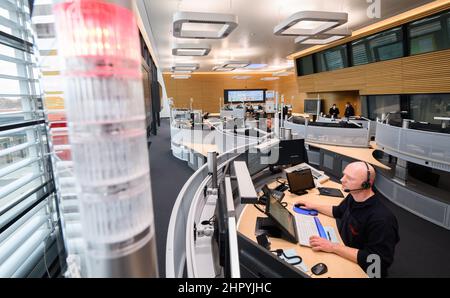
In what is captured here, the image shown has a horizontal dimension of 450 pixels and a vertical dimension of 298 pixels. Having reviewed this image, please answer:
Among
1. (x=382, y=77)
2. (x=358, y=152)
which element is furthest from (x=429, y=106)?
(x=358, y=152)

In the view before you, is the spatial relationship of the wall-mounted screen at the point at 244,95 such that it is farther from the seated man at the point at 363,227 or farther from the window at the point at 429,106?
the seated man at the point at 363,227

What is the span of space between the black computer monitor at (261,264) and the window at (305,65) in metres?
10.6

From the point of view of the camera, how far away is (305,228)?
1814mm

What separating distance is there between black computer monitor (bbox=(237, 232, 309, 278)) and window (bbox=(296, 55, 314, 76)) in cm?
1062

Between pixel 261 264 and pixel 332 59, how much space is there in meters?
9.80

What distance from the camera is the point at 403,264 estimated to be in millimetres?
2436

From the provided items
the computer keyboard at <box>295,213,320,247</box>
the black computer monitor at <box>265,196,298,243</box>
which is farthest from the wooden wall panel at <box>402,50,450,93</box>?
the black computer monitor at <box>265,196,298,243</box>

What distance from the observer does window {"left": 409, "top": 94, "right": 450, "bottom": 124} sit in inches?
225

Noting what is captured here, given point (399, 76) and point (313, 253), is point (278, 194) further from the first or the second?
point (399, 76)

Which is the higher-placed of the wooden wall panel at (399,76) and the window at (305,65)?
the window at (305,65)

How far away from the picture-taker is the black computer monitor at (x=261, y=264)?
0.96 meters

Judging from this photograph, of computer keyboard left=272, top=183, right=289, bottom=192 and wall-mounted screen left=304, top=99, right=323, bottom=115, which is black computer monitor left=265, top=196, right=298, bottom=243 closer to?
computer keyboard left=272, top=183, right=289, bottom=192

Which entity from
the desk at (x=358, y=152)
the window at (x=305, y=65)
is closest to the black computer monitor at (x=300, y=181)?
the desk at (x=358, y=152)

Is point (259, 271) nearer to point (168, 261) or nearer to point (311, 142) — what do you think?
point (168, 261)
